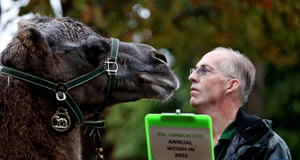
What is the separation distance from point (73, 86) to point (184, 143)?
105 cm

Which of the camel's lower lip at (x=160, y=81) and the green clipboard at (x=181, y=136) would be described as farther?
the camel's lower lip at (x=160, y=81)

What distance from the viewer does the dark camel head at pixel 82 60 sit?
3.60 m

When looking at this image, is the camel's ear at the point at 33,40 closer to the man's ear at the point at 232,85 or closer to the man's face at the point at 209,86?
the man's face at the point at 209,86

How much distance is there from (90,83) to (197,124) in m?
1.07

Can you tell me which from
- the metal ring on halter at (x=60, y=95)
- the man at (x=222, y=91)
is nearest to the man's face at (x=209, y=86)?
the man at (x=222, y=91)

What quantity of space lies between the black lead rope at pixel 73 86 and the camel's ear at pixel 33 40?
188 millimetres

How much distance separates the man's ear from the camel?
1.45 ft

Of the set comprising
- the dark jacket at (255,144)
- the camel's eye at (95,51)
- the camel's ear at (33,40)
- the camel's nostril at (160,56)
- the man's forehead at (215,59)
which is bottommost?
the dark jacket at (255,144)

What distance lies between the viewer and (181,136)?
3033 mm

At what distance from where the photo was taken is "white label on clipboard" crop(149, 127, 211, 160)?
302cm

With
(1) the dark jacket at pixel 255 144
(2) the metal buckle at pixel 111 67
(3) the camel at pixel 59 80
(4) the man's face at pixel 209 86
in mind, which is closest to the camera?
(1) the dark jacket at pixel 255 144

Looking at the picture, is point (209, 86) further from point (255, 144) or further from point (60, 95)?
point (60, 95)

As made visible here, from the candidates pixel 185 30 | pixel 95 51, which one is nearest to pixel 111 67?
pixel 95 51

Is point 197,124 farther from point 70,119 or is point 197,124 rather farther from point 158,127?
point 70,119
